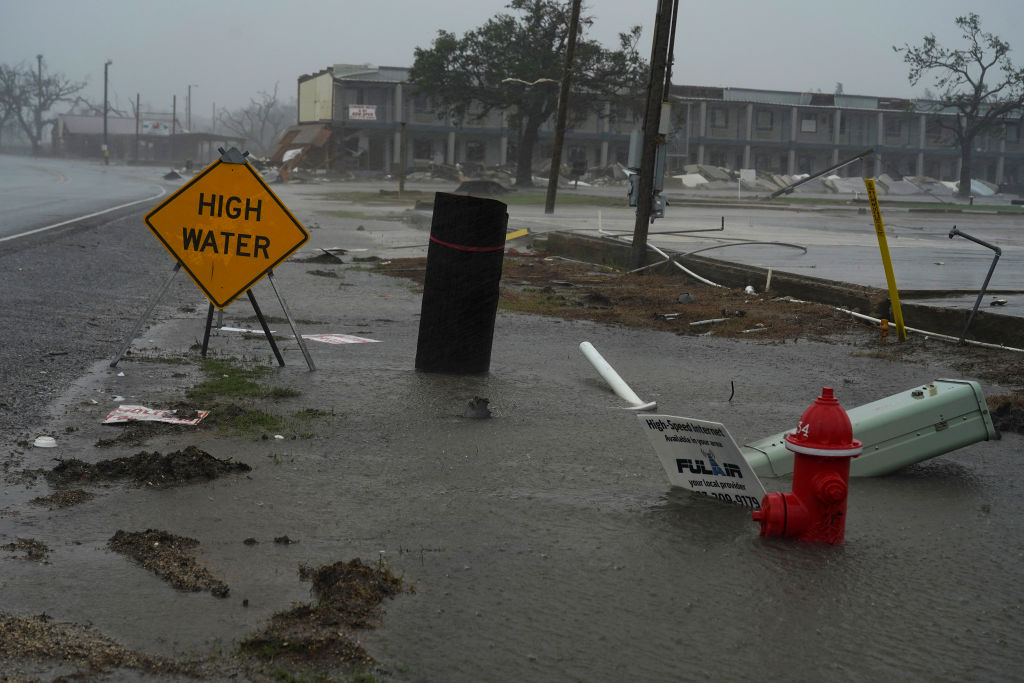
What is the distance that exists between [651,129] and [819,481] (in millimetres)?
13533

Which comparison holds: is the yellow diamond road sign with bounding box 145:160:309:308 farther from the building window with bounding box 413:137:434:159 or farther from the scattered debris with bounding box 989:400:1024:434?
the building window with bounding box 413:137:434:159

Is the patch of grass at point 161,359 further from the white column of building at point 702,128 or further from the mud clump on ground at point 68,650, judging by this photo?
the white column of building at point 702,128

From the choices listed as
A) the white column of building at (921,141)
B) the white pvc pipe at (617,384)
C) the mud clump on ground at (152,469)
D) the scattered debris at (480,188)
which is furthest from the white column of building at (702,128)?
the mud clump on ground at (152,469)

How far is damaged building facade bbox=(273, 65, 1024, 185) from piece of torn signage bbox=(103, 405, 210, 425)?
79.1 metres

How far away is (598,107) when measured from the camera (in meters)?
66.1

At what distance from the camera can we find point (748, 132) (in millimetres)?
93375

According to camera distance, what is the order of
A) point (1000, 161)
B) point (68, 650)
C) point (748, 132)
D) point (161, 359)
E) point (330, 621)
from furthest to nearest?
point (1000, 161) → point (748, 132) → point (161, 359) → point (330, 621) → point (68, 650)

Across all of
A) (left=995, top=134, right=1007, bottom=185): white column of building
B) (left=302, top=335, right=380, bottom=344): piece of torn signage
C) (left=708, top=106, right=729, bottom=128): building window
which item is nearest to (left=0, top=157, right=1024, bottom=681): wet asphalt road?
(left=302, top=335, right=380, bottom=344): piece of torn signage

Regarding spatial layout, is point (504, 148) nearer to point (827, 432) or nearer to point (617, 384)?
point (617, 384)

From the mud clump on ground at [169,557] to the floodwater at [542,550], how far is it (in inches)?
2.1

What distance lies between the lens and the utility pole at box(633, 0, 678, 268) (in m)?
16.8

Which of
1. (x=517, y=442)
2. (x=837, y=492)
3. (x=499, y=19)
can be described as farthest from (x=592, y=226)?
(x=499, y=19)

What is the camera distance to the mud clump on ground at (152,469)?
497 cm

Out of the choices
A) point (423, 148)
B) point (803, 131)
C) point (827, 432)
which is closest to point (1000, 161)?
point (803, 131)
